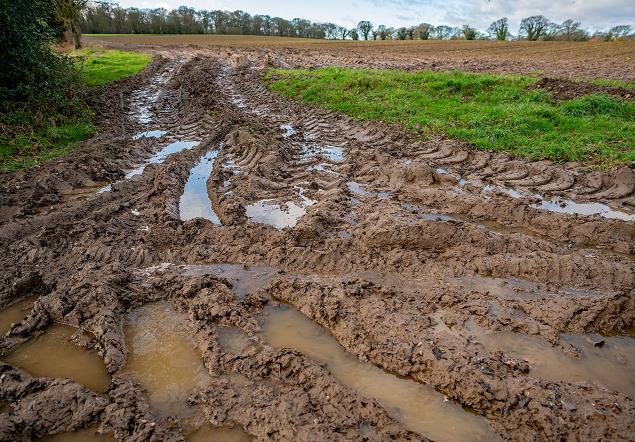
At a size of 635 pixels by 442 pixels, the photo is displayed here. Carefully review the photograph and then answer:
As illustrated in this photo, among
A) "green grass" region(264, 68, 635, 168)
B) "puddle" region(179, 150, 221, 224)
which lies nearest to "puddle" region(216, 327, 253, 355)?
"puddle" region(179, 150, 221, 224)

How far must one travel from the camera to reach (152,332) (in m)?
4.78

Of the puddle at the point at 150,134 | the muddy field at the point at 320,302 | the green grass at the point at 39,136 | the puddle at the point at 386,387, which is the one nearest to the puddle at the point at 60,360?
the muddy field at the point at 320,302

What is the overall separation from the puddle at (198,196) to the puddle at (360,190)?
111 inches

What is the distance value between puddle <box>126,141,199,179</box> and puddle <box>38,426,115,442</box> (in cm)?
680

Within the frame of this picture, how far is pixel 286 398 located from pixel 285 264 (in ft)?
7.87

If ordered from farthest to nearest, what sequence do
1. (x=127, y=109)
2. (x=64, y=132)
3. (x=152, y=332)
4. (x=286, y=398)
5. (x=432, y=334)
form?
(x=127, y=109) < (x=64, y=132) < (x=152, y=332) < (x=432, y=334) < (x=286, y=398)

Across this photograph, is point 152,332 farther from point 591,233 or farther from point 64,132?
point 64,132

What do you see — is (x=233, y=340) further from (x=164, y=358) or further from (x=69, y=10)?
(x=69, y=10)

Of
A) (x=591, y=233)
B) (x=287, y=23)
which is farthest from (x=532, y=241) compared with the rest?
(x=287, y=23)

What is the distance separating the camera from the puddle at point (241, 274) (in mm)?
5469

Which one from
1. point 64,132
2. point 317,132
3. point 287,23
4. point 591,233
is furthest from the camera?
point 287,23

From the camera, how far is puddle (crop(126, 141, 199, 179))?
9.62 m

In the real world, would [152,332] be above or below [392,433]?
below

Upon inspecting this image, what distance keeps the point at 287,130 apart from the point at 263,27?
249ft
